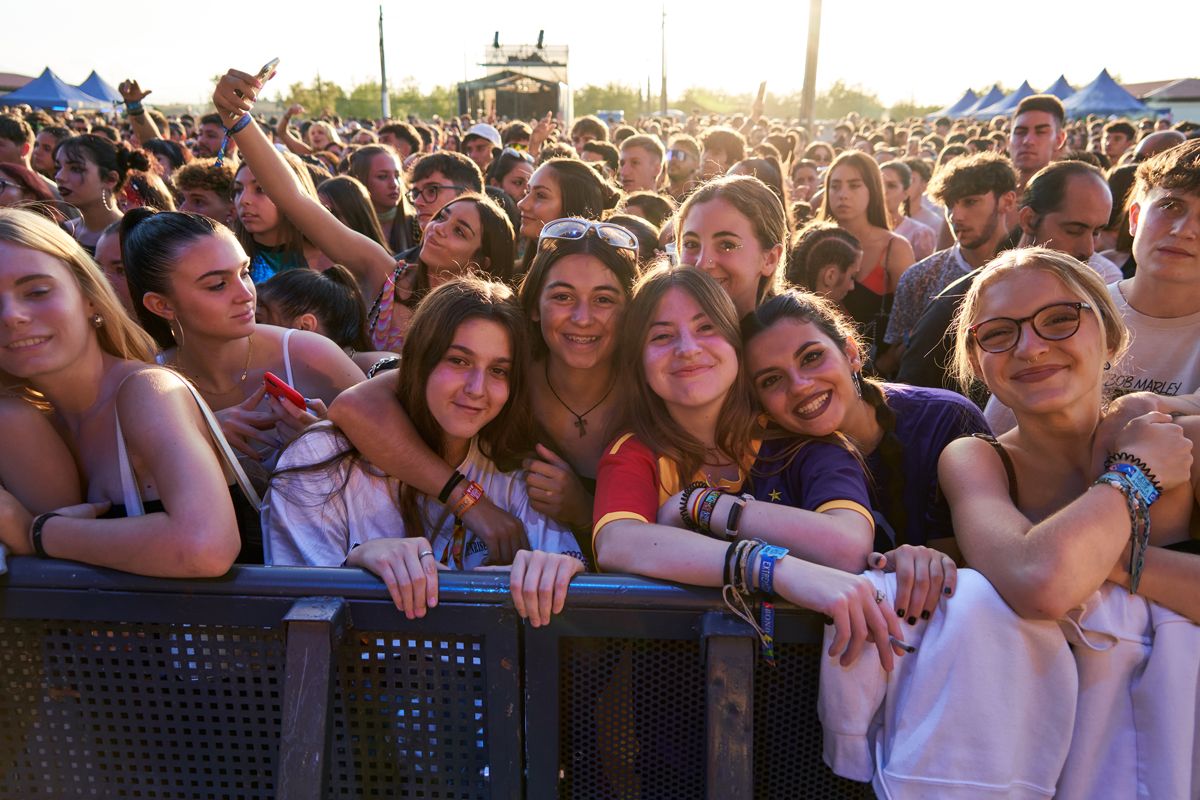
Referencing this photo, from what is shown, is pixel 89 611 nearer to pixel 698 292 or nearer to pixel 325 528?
pixel 325 528

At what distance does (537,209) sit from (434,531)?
8.38 feet

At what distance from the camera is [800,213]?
271 inches

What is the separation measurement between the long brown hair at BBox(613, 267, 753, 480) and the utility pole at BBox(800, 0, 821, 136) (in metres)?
14.8

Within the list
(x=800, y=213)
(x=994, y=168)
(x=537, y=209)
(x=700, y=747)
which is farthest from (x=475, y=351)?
(x=800, y=213)

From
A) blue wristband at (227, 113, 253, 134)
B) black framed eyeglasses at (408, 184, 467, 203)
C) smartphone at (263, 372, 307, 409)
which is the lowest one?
smartphone at (263, 372, 307, 409)

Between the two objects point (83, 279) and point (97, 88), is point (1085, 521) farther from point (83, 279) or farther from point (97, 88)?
point (97, 88)

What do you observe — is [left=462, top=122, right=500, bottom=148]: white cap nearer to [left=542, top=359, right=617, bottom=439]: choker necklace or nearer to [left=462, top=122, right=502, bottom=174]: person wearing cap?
[left=462, top=122, right=502, bottom=174]: person wearing cap

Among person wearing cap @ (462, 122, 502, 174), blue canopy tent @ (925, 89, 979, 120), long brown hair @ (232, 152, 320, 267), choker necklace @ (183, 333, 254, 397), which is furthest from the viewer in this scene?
blue canopy tent @ (925, 89, 979, 120)

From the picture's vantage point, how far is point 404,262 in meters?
4.38

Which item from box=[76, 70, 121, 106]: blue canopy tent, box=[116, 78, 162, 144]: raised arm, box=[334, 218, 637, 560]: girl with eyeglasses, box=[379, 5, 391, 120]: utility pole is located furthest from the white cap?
box=[76, 70, 121, 106]: blue canopy tent

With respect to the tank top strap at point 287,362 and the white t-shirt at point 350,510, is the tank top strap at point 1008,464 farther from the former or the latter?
the tank top strap at point 287,362

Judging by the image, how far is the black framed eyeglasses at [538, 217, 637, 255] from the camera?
271 cm

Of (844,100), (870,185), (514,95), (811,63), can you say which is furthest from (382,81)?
(844,100)

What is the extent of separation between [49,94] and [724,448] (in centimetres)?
4349
